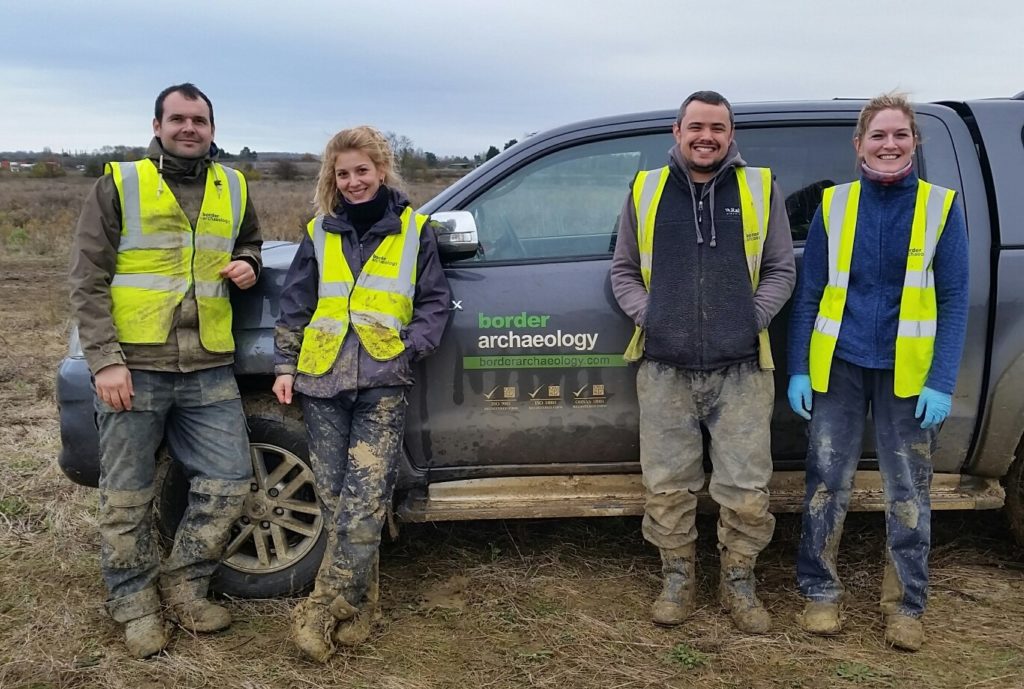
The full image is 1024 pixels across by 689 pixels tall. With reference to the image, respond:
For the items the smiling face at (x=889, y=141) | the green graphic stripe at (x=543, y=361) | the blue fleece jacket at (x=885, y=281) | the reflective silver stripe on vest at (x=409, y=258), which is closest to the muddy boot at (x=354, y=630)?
the green graphic stripe at (x=543, y=361)

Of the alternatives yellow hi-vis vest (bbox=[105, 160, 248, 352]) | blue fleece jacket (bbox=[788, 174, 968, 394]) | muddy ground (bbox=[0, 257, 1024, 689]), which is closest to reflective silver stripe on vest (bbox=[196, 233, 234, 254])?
yellow hi-vis vest (bbox=[105, 160, 248, 352])

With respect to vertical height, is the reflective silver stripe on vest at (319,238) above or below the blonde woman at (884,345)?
above

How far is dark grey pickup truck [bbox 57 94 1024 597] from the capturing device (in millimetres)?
3293

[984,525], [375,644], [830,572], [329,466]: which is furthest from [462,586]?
[984,525]

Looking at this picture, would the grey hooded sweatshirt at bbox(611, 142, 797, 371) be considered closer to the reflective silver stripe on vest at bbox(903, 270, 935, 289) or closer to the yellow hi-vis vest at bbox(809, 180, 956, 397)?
the yellow hi-vis vest at bbox(809, 180, 956, 397)

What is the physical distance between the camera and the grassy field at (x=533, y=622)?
2.92m

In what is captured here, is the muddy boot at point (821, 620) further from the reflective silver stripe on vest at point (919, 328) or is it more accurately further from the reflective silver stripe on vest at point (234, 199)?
the reflective silver stripe on vest at point (234, 199)

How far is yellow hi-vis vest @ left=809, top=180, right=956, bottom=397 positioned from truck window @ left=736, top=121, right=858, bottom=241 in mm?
408

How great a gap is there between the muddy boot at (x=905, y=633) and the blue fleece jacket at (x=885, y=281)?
→ 0.88 metres

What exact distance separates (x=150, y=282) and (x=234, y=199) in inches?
17.8

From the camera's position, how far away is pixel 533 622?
128 inches

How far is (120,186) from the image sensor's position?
2.97m

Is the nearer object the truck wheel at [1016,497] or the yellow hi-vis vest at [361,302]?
the yellow hi-vis vest at [361,302]

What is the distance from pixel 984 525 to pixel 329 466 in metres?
3.16
